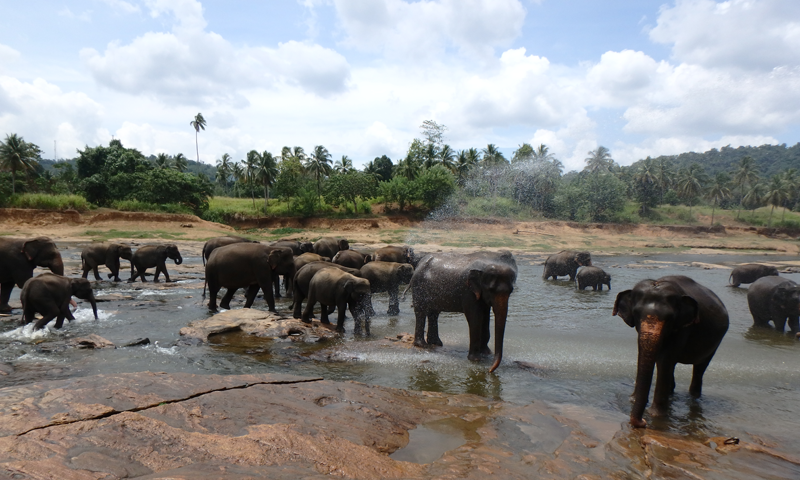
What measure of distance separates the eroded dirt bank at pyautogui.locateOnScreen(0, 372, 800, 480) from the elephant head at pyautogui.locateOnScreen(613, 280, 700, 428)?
513mm

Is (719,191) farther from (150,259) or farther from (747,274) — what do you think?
(150,259)

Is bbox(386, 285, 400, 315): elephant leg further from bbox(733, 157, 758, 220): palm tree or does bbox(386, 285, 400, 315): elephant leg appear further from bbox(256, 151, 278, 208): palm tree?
bbox(733, 157, 758, 220): palm tree

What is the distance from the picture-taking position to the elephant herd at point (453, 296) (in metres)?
6.00

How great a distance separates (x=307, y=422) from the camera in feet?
16.7

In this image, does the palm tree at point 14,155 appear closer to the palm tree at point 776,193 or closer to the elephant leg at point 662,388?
the elephant leg at point 662,388

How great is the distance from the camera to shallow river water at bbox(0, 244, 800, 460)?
673 cm

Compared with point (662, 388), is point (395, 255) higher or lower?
higher

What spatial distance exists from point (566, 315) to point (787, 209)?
98381 mm

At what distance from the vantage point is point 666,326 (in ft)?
19.2

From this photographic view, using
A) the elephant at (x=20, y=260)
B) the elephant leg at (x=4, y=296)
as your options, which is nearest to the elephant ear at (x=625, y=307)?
the elephant at (x=20, y=260)

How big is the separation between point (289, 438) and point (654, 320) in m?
4.41

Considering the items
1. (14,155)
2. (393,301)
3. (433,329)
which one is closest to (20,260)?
(393,301)

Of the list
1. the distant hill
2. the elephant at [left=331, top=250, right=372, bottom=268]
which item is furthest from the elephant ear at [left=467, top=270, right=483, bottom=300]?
the distant hill

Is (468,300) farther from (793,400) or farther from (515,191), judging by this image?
(515,191)
